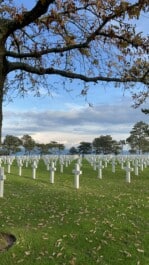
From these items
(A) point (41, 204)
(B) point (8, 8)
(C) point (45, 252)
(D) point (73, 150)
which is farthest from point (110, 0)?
(D) point (73, 150)

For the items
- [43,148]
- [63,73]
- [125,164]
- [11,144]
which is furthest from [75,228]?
[43,148]

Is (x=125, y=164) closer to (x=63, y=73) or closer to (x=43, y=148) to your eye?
(x=63, y=73)

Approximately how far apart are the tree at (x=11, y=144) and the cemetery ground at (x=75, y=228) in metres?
75.6

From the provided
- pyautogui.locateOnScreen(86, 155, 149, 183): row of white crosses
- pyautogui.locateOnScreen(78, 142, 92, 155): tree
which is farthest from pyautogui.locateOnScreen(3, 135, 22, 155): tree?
pyautogui.locateOnScreen(86, 155, 149, 183): row of white crosses

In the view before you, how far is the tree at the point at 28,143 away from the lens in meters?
95.2

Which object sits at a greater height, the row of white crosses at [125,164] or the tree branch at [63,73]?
the tree branch at [63,73]

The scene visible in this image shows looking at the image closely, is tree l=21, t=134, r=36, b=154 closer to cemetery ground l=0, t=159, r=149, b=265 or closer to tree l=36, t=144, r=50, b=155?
tree l=36, t=144, r=50, b=155

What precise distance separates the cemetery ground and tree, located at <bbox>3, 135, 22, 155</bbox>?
7555 centimetres

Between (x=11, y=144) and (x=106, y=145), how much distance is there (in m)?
24.4

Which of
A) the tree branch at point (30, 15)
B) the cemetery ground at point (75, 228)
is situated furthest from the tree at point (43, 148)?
the tree branch at point (30, 15)

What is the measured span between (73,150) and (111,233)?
9509 cm

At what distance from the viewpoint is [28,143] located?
9612 cm

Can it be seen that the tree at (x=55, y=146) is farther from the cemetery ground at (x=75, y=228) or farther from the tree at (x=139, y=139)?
the cemetery ground at (x=75, y=228)

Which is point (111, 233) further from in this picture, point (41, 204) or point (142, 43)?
point (142, 43)
